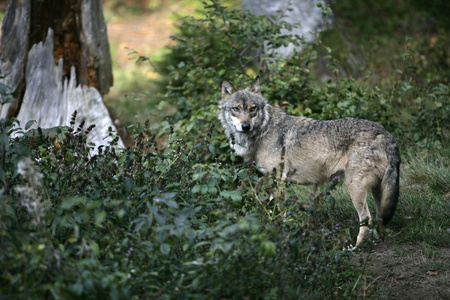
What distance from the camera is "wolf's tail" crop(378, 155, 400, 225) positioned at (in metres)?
→ 4.15

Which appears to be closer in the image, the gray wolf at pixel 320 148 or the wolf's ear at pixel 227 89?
the gray wolf at pixel 320 148

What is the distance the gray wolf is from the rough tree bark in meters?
2.54

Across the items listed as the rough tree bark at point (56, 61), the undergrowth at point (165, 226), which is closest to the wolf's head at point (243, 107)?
the undergrowth at point (165, 226)

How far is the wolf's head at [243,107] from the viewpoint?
523cm

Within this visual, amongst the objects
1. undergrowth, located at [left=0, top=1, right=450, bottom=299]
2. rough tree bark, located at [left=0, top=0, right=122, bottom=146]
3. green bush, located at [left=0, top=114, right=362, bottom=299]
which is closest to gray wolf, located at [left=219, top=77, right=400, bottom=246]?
undergrowth, located at [left=0, top=1, right=450, bottom=299]

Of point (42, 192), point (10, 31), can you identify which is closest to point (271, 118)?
point (42, 192)

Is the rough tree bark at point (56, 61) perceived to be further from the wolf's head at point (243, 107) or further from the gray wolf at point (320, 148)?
the gray wolf at point (320, 148)

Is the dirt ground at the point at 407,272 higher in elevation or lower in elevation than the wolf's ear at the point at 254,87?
lower

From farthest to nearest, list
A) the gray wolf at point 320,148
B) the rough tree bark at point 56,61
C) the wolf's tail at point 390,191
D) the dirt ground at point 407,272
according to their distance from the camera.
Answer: the rough tree bark at point 56,61 < the gray wolf at point 320,148 < the wolf's tail at point 390,191 < the dirt ground at point 407,272

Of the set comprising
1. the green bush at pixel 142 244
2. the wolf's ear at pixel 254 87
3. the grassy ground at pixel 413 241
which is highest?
the green bush at pixel 142 244

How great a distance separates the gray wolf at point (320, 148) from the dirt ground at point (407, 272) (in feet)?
0.99

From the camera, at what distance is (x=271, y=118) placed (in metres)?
5.46

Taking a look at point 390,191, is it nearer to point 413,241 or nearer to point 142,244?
point 413,241

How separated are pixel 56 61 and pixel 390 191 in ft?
17.8
